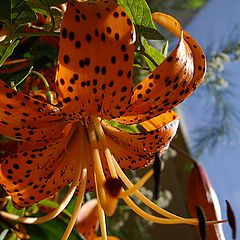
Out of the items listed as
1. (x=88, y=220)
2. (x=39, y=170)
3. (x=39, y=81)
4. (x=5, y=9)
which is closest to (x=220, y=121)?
(x=88, y=220)

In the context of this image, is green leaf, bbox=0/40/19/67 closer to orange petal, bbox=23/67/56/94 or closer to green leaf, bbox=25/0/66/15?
green leaf, bbox=25/0/66/15

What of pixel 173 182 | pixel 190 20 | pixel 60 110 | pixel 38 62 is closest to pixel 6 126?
Result: pixel 60 110

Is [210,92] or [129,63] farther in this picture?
[210,92]

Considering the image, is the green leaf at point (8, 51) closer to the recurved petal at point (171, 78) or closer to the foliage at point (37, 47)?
the foliage at point (37, 47)

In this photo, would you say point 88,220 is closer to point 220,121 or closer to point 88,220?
point 88,220

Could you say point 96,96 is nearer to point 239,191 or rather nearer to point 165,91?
point 165,91

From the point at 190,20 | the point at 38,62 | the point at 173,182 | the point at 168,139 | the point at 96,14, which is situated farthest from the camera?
the point at 190,20

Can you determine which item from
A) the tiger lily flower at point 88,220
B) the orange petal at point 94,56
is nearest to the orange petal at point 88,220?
the tiger lily flower at point 88,220

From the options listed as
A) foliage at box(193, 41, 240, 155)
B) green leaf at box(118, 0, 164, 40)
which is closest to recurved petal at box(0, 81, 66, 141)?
green leaf at box(118, 0, 164, 40)
